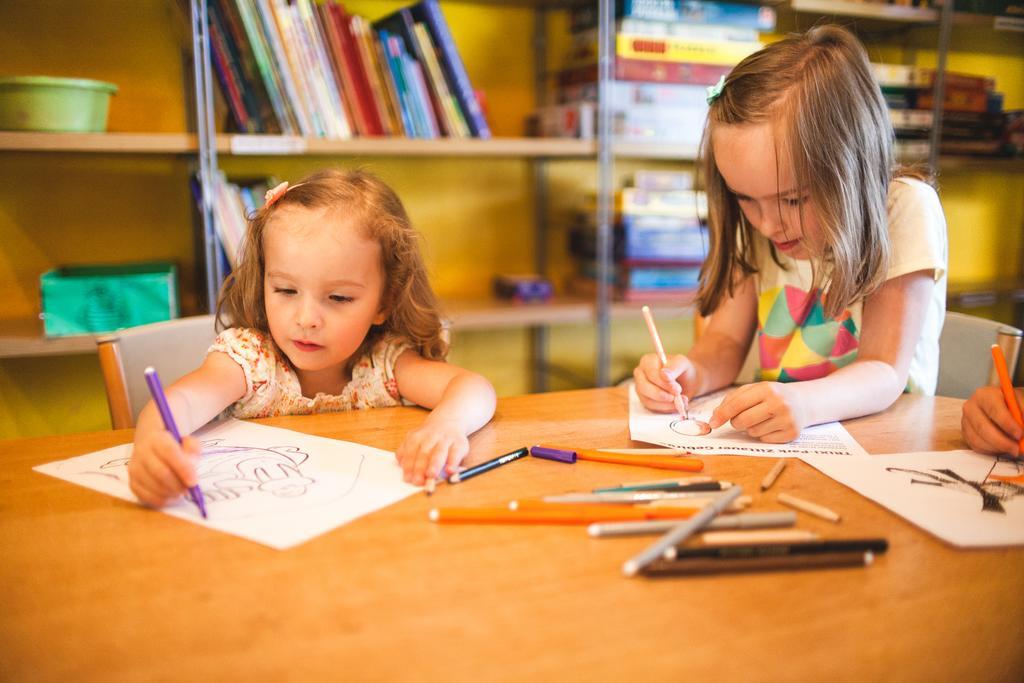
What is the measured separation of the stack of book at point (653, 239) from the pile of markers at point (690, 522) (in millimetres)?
1542

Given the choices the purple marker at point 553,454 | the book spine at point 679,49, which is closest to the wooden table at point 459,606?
the purple marker at point 553,454

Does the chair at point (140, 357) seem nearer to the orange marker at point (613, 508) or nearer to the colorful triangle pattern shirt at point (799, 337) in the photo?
the orange marker at point (613, 508)

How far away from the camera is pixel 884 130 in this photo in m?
1.05

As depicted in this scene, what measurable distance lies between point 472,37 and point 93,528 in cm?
195

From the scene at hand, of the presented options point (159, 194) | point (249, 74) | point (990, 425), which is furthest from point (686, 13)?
point (990, 425)

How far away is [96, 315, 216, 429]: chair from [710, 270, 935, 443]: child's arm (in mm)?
749

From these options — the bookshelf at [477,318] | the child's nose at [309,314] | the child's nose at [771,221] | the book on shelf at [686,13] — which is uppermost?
the book on shelf at [686,13]

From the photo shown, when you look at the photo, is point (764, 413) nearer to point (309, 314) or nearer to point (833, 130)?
point (833, 130)

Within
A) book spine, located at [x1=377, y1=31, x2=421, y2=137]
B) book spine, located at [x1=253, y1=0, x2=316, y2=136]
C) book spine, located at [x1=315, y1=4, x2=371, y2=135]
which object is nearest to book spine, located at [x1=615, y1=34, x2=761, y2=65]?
book spine, located at [x1=377, y1=31, x2=421, y2=137]

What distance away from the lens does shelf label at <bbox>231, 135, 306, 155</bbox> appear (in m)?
1.74

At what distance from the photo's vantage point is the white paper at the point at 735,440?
803 mm

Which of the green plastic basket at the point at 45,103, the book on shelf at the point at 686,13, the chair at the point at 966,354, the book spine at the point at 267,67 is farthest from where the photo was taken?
the book on shelf at the point at 686,13

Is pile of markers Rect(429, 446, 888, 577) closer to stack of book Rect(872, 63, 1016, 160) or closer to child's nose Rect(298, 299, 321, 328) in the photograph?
child's nose Rect(298, 299, 321, 328)

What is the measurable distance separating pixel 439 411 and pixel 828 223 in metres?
0.55
